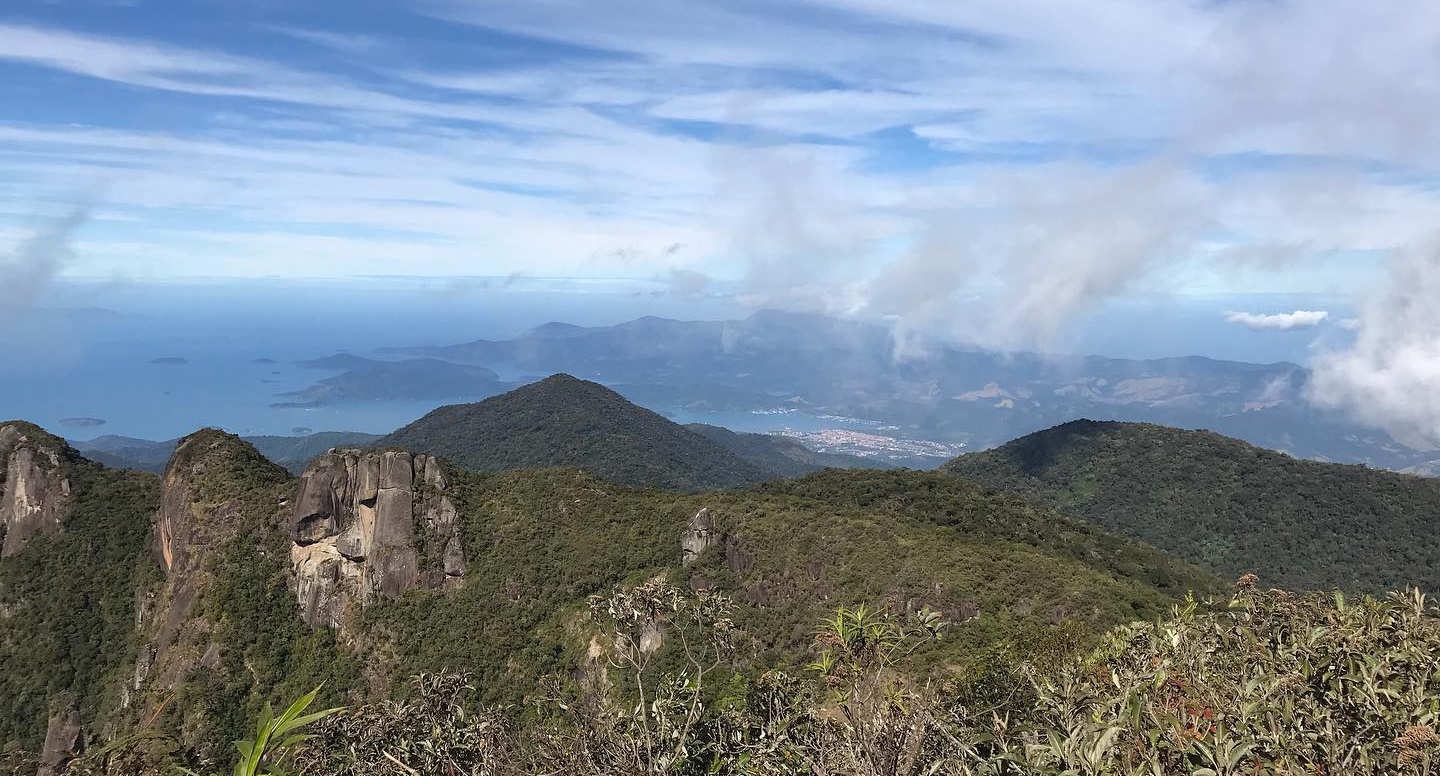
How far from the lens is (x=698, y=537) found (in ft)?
151

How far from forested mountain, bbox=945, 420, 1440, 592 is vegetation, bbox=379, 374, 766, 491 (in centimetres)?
4233

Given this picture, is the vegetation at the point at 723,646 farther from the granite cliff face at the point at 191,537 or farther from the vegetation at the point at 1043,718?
the granite cliff face at the point at 191,537

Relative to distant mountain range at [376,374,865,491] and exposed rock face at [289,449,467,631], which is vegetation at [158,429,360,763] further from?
distant mountain range at [376,374,865,491]

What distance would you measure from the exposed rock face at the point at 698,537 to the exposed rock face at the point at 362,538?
15368mm

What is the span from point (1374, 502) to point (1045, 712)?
93894 millimetres

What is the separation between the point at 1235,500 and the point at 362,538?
9350 centimetres

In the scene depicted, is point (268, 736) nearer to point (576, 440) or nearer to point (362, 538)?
point (362, 538)

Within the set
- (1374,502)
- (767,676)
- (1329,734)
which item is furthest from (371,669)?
(1374,502)

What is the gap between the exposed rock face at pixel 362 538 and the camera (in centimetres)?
4719

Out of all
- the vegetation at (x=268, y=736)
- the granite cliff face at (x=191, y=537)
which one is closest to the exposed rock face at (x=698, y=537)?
the granite cliff face at (x=191, y=537)

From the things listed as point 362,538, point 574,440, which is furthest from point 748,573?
point 574,440

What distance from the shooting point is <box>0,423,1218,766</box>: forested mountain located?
134 ft

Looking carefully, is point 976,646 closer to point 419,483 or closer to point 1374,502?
point 419,483

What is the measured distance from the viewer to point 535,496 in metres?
53.2
